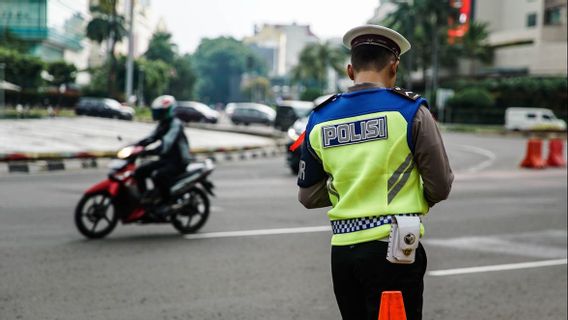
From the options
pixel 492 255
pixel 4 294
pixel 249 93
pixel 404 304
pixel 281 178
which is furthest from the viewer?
pixel 249 93

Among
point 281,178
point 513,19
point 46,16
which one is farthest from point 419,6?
point 281,178

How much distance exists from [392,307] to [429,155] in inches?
21.6

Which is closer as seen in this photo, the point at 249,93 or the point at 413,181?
the point at 413,181

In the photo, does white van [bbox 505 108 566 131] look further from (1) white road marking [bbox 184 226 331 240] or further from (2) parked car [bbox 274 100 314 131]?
(1) white road marking [bbox 184 226 331 240]

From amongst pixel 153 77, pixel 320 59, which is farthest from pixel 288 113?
pixel 320 59

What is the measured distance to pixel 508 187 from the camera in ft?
53.8

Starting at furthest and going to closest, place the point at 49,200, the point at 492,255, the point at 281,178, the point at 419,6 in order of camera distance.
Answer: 1. the point at 419,6
2. the point at 281,178
3. the point at 49,200
4. the point at 492,255

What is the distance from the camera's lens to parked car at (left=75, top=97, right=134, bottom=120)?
5550 centimetres

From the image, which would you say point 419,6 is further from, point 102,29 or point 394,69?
point 394,69

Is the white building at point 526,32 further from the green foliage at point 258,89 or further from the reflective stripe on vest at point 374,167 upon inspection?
the green foliage at point 258,89

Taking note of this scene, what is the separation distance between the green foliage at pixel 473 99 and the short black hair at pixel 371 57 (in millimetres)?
62109

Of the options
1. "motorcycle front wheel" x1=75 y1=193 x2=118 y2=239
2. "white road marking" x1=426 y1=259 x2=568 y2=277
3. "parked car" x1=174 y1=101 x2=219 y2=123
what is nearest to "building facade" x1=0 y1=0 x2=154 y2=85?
"parked car" x1=174 y1=101 x2=219 y2=123

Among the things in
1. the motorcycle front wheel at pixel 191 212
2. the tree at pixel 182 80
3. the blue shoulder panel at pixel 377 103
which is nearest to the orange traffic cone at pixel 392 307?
the blue shoulder panel at pixel 377 103

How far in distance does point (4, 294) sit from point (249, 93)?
156 meters
